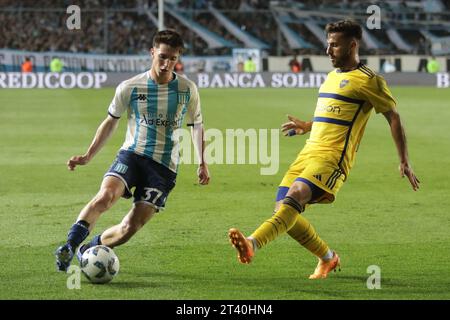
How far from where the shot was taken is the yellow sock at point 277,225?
7621 millimetres

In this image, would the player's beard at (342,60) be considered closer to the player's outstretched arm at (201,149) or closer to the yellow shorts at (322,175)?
the yellow shorts at (322,175)

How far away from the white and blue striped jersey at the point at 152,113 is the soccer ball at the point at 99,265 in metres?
0.93

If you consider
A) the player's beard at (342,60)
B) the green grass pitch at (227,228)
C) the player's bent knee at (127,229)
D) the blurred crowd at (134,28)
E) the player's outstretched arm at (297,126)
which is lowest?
the blurred crowd at (134,28)

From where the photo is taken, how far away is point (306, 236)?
8.27 metres

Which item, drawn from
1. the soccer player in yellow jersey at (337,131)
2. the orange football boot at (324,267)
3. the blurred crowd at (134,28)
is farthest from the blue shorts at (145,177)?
the blurred crowd at (134,28)

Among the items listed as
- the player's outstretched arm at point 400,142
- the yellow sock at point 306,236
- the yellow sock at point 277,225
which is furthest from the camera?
the yellow sock at point 306,236

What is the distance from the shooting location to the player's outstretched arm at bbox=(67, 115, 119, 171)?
8.39 metres

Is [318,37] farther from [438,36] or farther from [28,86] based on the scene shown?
[28,86]

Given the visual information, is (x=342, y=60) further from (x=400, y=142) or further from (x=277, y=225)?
(x=277, y=225)

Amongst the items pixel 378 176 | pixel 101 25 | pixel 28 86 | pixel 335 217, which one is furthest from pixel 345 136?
pixel 101 25

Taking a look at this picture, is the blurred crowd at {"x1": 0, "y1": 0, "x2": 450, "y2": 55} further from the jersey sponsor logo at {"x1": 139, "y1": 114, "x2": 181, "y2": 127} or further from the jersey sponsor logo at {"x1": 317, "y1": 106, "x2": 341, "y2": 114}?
the jersey sponsor logo at {"x1": 317, "y1": 106, "x2": 341, "y2": 114}

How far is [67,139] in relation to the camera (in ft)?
69.7

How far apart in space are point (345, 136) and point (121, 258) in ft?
8.08

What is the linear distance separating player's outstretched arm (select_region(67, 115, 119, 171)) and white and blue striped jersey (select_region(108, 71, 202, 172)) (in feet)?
0.31
